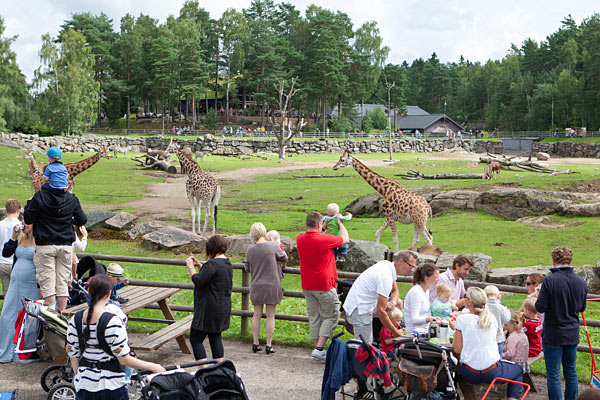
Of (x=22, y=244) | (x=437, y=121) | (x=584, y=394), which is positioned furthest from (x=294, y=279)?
(x=437, y=121)

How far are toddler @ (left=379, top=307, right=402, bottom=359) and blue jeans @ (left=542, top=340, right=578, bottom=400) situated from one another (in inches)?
63.7

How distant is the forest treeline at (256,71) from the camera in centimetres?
6638

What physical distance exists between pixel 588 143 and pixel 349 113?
32532mm

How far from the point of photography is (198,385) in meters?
4.73

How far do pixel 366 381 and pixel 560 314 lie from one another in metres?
2.22

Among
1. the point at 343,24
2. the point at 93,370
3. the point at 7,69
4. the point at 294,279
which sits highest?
the point at 343,24

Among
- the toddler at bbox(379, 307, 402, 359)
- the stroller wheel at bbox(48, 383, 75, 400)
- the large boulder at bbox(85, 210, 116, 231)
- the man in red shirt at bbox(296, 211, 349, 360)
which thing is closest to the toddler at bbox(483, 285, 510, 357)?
the toddler at bbox(379, 307, 402, 359)

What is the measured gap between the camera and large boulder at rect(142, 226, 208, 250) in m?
16.5

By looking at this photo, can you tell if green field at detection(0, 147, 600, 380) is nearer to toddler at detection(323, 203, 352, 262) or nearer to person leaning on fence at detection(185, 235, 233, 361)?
toddler at detection(323, 203, 352, 262)

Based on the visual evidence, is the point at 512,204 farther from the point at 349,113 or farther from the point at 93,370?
the point at 349,113

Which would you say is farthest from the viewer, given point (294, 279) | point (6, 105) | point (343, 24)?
point (343, 24)

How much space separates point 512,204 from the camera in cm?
2106

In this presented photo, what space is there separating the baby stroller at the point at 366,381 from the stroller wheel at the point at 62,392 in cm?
281

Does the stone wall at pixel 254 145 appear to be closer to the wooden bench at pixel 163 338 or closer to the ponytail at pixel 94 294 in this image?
the wooden bench at pixel 163 338
